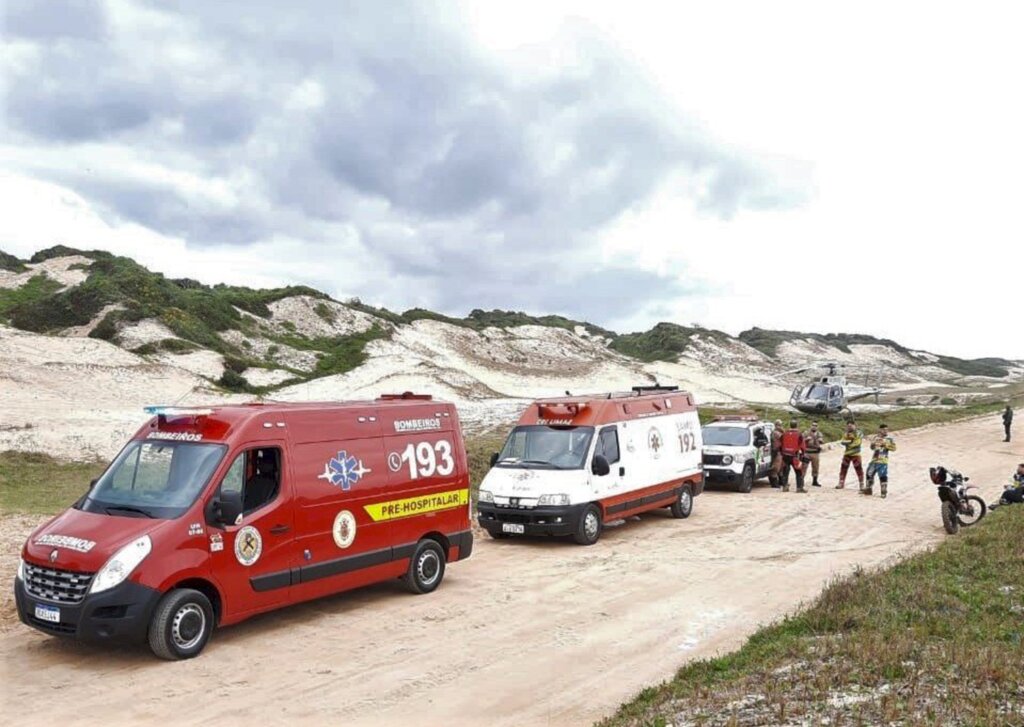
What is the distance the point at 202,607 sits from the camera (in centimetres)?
873

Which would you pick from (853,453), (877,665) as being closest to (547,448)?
(877,665)

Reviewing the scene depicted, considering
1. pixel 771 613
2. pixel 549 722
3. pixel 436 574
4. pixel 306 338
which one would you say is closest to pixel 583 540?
pixel 436 574

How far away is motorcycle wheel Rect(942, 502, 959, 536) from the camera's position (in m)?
16.1

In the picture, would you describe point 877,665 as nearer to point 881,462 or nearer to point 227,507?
point 227,507

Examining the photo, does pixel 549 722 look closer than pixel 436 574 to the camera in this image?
Yes

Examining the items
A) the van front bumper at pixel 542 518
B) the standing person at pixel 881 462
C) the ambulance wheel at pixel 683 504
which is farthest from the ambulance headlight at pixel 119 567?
the standing person at pixel 881 462

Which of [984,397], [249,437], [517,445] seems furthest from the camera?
[984,397]

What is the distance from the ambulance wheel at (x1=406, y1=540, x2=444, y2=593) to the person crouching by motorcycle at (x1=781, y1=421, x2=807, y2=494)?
45.3ft

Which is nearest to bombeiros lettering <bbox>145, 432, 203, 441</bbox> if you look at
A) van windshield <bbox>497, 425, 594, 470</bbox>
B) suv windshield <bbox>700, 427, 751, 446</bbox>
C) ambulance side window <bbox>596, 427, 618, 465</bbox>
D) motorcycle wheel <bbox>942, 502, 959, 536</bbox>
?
van windshield <bbox>497, 425, 594, 470</bbox>

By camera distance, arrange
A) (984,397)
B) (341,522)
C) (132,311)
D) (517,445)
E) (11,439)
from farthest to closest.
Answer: (984,397), (132,311), (11,439), (517,445), (341,522)

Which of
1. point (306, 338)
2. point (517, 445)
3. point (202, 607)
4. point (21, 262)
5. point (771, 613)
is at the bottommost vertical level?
point (771, 613)

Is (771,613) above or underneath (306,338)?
underneath

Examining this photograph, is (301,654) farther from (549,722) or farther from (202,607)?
(549,722)

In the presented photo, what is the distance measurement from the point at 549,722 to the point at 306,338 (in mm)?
60339
